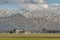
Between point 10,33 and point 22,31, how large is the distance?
474 cm

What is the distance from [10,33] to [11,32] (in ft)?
3.56

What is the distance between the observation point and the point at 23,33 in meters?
77.4

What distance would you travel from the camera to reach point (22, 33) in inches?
3029

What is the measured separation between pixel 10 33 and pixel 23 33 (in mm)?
4876

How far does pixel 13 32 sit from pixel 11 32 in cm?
191

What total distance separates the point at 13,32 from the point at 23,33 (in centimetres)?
382

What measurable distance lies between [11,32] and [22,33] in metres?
4.42

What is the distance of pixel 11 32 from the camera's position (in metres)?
78.2

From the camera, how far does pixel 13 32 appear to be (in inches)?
3012

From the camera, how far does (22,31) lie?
78.7 meters

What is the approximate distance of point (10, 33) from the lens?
253ft

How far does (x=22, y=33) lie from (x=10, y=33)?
4519mm
